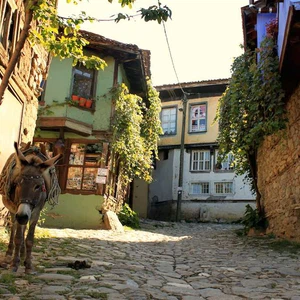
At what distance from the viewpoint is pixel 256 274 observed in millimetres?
5262

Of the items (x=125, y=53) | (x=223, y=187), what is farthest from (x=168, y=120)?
(x=125, y=53)

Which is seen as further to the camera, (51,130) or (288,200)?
(51,130)

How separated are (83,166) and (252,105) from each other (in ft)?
21.8

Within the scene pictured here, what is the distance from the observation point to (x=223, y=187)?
22609 millimetres

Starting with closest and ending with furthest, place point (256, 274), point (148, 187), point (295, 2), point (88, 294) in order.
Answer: point (88, 294) < point (256, 274) < point (295, 2) < point (148, 187)

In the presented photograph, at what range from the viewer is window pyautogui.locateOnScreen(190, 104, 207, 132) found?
2398 centimetres

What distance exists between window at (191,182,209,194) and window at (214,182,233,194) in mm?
583

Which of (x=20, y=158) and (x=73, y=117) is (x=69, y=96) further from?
(x=20, y=158)

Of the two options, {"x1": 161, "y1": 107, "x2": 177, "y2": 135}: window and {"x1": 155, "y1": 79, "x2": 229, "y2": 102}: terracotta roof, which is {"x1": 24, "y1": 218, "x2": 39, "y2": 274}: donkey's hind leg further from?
{"x1": 161, "y1": 107, "x2": 177, "y2": 135}: window

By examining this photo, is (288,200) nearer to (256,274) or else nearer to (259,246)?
(259,246)

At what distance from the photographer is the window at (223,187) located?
22.4 m

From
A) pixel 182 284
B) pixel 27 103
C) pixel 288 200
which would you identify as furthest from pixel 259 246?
pixel 27 103

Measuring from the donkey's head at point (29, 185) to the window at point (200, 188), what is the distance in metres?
19.0

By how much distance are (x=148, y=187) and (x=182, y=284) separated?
18.7 meters
